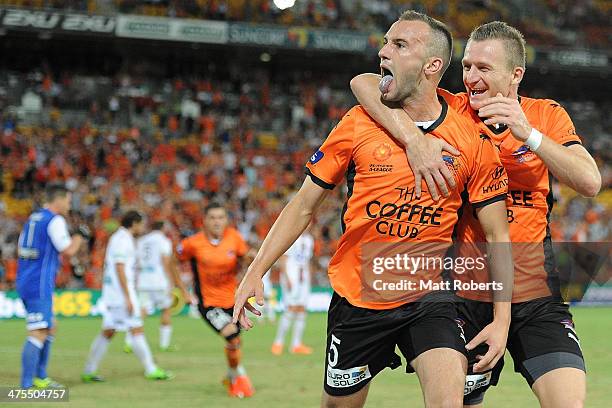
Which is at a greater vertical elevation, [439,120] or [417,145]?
[439,120]

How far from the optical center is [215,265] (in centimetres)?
1102

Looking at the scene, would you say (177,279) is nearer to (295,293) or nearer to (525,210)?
(295,293)

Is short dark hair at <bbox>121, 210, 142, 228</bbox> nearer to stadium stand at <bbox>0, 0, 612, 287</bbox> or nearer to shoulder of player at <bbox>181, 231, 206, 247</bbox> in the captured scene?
shoulder of player at <bbox>181, 231, 206, 247</bbox>

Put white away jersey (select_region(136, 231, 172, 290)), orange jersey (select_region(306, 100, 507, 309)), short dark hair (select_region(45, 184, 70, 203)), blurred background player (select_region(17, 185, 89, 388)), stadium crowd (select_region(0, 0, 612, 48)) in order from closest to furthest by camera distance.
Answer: orange jersey (select_region(306, 100, 507, 309))
blurred background player (select_region(17, 185, 89, 388))
short dark hair (select_region(45, 184, 70, 203))
white away jersey (select_region(136, 231, 172, 290))
stadium crowd (select_region(0, 0, 612, 48))

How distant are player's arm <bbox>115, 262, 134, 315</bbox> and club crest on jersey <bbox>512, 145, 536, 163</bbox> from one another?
7.17m

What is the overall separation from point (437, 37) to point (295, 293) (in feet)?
35.3

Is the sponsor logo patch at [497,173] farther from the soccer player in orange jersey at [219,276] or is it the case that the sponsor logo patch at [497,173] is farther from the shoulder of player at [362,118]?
the soccer player in orange jersey at [219,276]

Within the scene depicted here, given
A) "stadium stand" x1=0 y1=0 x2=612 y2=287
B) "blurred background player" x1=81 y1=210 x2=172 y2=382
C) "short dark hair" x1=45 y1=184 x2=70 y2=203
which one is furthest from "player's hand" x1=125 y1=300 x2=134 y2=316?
"stadium stand" x1=0 y1=0 x2=612 y2=287

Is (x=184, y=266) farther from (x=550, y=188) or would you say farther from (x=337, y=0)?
(x=550, y=188)

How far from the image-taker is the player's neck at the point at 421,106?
5027 millimetres

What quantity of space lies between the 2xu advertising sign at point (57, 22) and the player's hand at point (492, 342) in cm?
2435

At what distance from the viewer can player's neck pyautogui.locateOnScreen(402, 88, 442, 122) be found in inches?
198

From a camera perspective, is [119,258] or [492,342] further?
[119,258]

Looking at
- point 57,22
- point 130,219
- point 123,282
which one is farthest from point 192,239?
point 57,22
